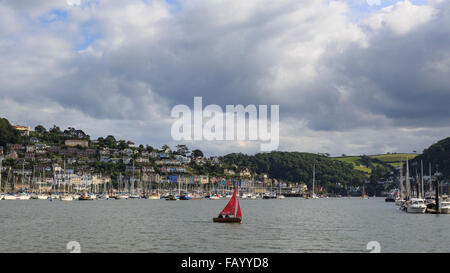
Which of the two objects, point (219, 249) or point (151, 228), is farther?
point (151, 228)
